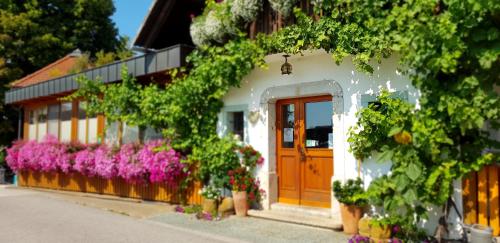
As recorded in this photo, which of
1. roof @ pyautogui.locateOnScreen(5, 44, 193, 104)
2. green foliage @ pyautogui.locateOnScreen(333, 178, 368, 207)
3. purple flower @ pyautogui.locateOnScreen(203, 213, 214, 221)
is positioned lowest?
purple flower @ pyautogui.locateOnScreen(203, 213, 214, 221)

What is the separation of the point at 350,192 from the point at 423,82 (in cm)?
218

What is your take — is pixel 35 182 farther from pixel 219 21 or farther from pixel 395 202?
pixel 395 202

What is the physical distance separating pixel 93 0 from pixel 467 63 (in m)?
23.2

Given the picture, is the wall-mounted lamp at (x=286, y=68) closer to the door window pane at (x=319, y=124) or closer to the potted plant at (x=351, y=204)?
the door window pane at (x=319, y=124)

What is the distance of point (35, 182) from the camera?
50.0ft

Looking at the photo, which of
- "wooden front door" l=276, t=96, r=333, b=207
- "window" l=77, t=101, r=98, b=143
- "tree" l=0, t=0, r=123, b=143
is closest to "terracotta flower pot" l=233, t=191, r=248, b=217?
"wooden front door" l=276, t=96, r=333, b=207

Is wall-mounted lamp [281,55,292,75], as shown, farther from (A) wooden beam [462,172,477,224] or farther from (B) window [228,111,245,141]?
(A) wooden beam [462,172,477,224]

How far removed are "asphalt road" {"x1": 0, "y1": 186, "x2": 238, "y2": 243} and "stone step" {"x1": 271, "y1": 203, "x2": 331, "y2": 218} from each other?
1.75 metres

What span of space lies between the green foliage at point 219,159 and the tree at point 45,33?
14.3 meters

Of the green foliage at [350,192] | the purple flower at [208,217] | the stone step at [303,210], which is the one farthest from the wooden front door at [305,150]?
the purple flower at [208,217]

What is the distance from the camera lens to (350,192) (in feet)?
23.3

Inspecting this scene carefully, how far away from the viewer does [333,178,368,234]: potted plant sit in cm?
696

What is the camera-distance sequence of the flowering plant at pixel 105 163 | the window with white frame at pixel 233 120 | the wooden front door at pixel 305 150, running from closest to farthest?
1. the wooden front door at pixel 305 150
2. the window with white frame at pixel 233 120
3. the flowering plant at pixel 105 163

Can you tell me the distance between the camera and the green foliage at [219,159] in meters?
8.98
